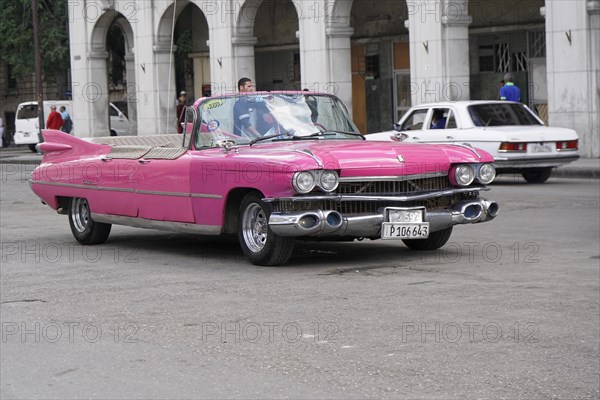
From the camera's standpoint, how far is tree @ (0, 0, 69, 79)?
163 feet

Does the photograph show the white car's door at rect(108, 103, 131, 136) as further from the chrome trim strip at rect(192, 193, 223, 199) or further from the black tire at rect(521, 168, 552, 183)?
the chrome trim strip at rect(192, 193, 223, 199)

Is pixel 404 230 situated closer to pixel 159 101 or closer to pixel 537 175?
pixel 537 175

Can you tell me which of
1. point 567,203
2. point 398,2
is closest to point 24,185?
point 567,203

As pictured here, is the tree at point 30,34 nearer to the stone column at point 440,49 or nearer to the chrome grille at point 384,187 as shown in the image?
the stone column at point 440,49

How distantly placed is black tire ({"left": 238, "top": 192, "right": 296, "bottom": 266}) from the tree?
39.3 m

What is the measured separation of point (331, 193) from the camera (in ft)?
35.3

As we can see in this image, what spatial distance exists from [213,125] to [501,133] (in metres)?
10.4

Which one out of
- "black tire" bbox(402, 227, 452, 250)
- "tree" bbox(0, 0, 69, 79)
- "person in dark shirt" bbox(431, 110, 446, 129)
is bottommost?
"black tire" bbox(402, 227, 452, 250)

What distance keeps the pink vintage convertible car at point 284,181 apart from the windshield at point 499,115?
1014 centimetres

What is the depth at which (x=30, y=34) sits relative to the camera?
5053 cm

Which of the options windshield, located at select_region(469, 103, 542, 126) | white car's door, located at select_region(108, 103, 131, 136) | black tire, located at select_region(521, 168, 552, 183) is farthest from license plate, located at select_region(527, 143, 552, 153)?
white car's door, located at select_region(108, 103, 131, 136)

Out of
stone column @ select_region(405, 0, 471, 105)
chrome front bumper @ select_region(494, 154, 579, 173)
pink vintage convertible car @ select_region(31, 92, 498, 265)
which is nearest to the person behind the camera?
pink vintage convertible car @ select_region(31, 92, 498, 265)

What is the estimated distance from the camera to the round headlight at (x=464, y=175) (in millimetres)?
11359

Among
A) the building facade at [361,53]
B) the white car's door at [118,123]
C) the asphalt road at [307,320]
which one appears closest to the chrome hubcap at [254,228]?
the asphalt road at [307,320]
